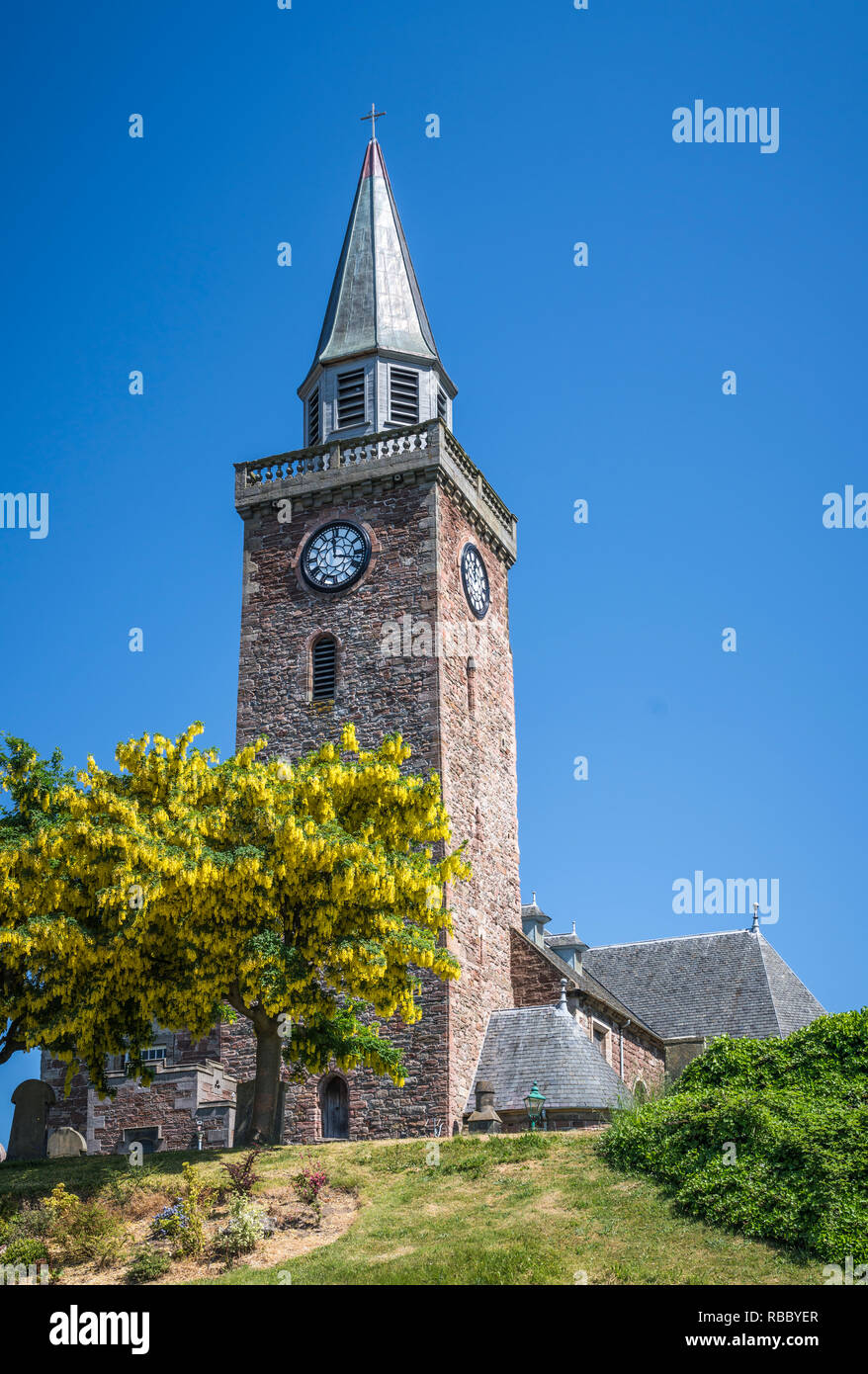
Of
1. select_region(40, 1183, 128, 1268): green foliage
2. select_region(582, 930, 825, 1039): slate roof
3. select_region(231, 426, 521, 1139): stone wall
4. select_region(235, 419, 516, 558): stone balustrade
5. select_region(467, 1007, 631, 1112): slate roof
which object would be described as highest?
select_region(235, 419, 516, 558): stone balustrade

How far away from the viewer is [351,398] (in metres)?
39.6

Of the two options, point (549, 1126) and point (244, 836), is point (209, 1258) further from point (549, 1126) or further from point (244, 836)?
point (549, 1126)

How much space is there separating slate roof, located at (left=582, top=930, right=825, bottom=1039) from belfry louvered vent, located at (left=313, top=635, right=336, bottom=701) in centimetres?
1710

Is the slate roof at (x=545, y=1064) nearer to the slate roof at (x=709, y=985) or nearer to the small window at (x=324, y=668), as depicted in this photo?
the small window at (x=324, y=668)

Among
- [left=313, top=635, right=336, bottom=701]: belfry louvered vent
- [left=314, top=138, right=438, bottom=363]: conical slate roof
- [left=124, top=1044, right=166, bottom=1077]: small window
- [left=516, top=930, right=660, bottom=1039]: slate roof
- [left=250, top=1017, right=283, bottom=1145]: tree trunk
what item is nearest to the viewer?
[left=250, top=1017, right=283, bottom=1145]: tree trunk

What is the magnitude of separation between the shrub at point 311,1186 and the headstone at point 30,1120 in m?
8.57

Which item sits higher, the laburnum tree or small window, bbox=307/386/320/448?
small window, bbox=307/386/320/448

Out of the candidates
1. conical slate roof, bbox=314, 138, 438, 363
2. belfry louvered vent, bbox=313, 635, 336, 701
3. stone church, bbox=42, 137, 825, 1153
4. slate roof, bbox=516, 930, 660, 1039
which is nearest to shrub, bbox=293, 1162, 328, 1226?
stone church, bbox=42, 137, 825, 1153

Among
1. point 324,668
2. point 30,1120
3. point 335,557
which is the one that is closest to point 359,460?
point 335,557

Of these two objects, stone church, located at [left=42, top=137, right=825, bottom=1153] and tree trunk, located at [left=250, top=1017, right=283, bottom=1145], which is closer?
tree trunk, located at [left=250, top=1017, right=283, bottom=1145]

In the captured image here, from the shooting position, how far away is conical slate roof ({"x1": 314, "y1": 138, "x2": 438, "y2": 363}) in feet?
132

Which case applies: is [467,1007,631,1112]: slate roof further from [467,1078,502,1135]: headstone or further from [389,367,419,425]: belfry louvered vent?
[389,367,419,425]: belfry louvered vent
